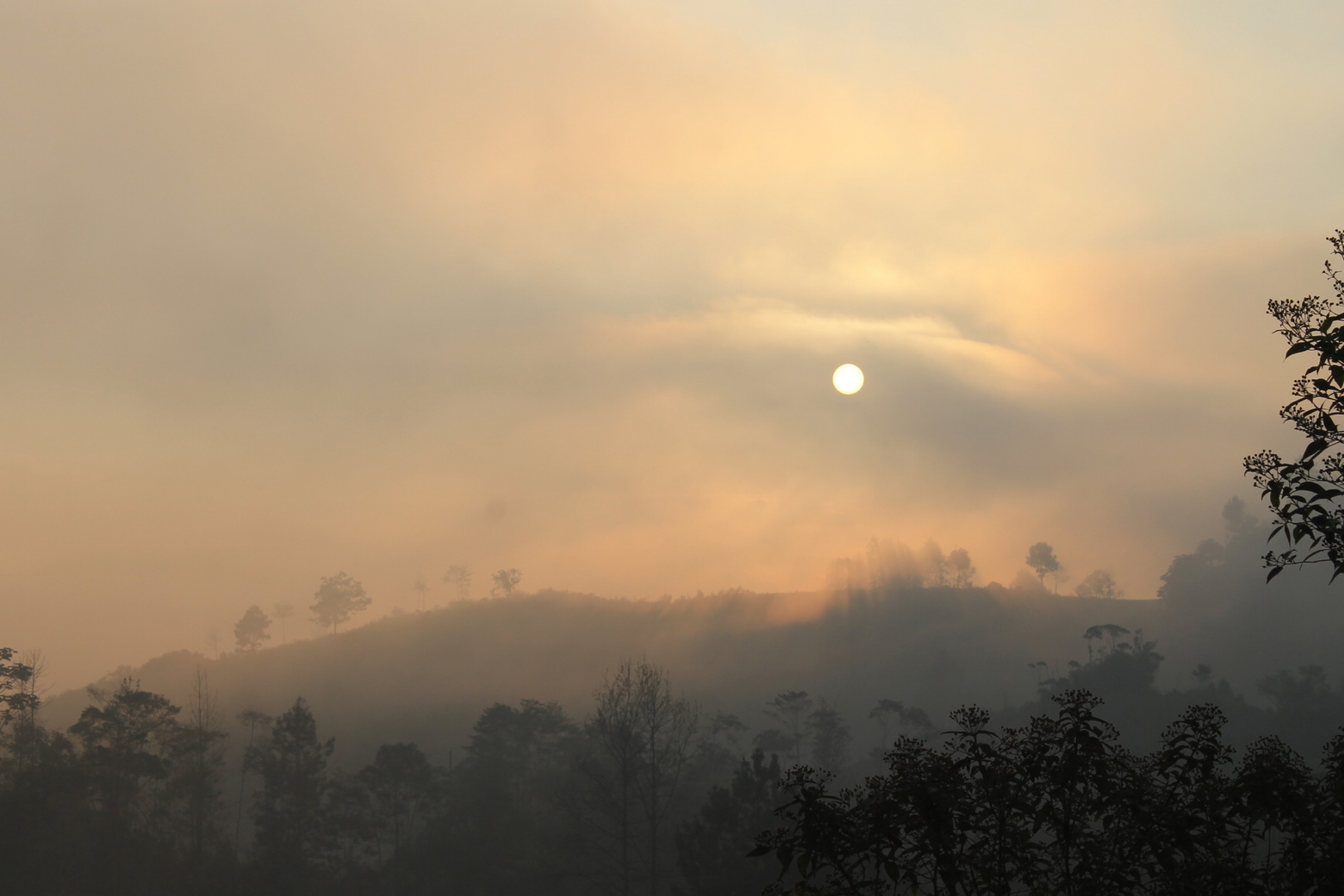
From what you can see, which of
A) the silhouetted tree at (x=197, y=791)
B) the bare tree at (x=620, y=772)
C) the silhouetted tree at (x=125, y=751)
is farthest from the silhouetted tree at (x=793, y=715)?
the silhouetted tree at (x=125, y=751)

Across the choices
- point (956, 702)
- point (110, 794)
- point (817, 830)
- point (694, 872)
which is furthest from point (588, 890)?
point (956, 702)

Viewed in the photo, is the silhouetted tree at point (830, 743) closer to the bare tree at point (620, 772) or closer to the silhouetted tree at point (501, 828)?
the silhouetted tree at point (501, 828)

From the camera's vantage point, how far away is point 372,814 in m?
85.9

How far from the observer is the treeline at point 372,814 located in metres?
61.4

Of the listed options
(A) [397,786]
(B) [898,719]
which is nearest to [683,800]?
(A) [397,786]

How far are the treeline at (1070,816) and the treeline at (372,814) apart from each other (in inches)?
1669

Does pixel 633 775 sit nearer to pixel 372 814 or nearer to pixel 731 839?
pixel 731 839

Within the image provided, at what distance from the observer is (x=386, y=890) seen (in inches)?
2815

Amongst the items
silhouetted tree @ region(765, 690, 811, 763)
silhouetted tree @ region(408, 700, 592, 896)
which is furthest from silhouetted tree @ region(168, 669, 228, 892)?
silhouetted tree @ region(765, 690, 811, 763)

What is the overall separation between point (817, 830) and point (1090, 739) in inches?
132

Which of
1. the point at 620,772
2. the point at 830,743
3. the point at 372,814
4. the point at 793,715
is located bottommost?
the point at 793,715

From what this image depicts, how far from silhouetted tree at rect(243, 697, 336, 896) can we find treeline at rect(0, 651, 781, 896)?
16 cm

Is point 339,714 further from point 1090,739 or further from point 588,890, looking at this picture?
point 1090,739

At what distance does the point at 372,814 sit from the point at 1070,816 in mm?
89634
